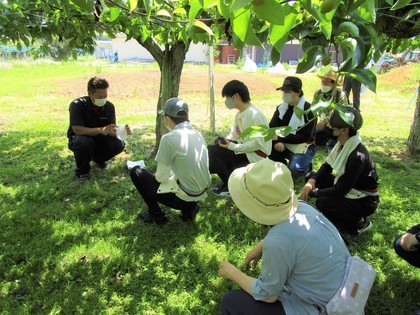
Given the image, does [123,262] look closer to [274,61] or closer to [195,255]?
[195,255]

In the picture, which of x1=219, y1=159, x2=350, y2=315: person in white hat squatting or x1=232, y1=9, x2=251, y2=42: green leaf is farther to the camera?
x1=219, y1=159, x2=350, y2=315: person in white hat squatting

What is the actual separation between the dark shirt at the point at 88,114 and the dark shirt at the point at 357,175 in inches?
112

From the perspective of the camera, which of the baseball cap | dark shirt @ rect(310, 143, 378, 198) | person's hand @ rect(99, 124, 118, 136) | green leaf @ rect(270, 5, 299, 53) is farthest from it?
person's hand @ rect(99, 124, 118, 136)

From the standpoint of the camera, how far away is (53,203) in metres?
3.71

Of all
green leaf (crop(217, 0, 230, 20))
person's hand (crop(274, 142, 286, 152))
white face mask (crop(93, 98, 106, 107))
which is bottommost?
person's hand (crop(274, 142, 286, 152))

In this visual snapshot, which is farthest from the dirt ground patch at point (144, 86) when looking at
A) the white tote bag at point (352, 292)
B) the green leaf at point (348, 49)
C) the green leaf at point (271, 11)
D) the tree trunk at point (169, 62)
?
the green leaf at point (271, 11)

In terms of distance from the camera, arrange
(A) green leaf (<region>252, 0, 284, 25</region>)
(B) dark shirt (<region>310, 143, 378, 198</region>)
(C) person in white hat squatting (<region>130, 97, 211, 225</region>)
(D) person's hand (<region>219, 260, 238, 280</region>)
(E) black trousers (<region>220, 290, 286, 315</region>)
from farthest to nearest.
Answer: (C) person in white hat squatting (<region>130, 97, 211, 225</region>) → (B) dark shirt (<region>310, 143, 378, 198</region>) → (D) person's hand (<region>219, 260, 238, 280</region>) → (E) black trousers (<region>220, 290, 286, 315</region>) → (A) green leaf (<region>252, 0, 284, 25</region>)

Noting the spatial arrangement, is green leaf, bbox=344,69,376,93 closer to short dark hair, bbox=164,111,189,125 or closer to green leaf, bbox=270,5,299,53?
green leaf, bbox=270,5,299,53

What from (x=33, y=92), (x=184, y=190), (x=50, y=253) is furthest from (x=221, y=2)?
(x=33, y=92)

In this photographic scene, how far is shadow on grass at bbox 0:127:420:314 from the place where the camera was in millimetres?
2387

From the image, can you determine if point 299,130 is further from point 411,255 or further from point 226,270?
point 226,270

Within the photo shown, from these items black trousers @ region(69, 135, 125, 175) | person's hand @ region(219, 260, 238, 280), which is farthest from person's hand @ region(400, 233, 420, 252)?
black trousers @ region(69, 135, 125, 175)

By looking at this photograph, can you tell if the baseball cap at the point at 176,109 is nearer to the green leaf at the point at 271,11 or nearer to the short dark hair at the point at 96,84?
the short dark hair at the point at 96,84

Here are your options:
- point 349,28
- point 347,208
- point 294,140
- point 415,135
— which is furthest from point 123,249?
point 415,135
